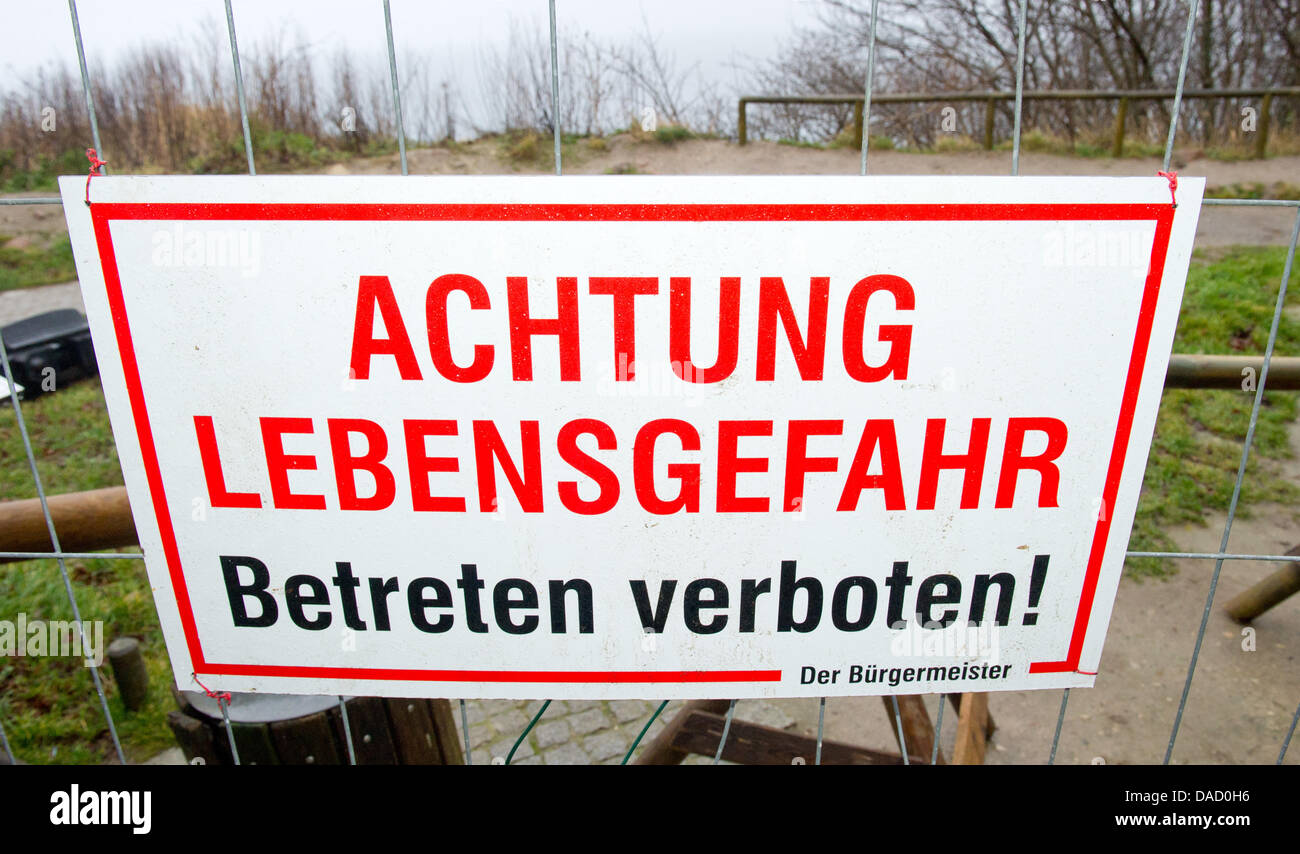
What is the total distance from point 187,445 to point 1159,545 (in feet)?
15.5

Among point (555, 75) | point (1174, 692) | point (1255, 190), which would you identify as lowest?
point (1174, 692)

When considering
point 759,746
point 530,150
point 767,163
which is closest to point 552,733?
point 759,746

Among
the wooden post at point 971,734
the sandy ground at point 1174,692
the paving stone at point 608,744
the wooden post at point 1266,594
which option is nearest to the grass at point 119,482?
the sandy ground at point 1174,692

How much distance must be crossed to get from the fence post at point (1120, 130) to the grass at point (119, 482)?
4306 mm

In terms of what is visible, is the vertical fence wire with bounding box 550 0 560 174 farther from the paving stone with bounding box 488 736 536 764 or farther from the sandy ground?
the paving stone with bounding box 488 736 536 764

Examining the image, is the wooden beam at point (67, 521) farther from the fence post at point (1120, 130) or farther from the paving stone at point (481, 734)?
the fence post at point (1120, 130)

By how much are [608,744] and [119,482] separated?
3.80 m

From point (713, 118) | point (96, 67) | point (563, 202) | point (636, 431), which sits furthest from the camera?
point (713, 118)

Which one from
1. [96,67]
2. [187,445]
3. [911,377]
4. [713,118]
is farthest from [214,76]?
[911,377]

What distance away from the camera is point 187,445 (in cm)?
144

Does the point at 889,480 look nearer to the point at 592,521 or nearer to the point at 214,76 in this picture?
the point at 592,521

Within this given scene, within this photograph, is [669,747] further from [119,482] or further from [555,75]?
[119,482]

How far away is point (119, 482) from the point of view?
5039 mm

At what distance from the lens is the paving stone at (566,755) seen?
3238 millimetres
